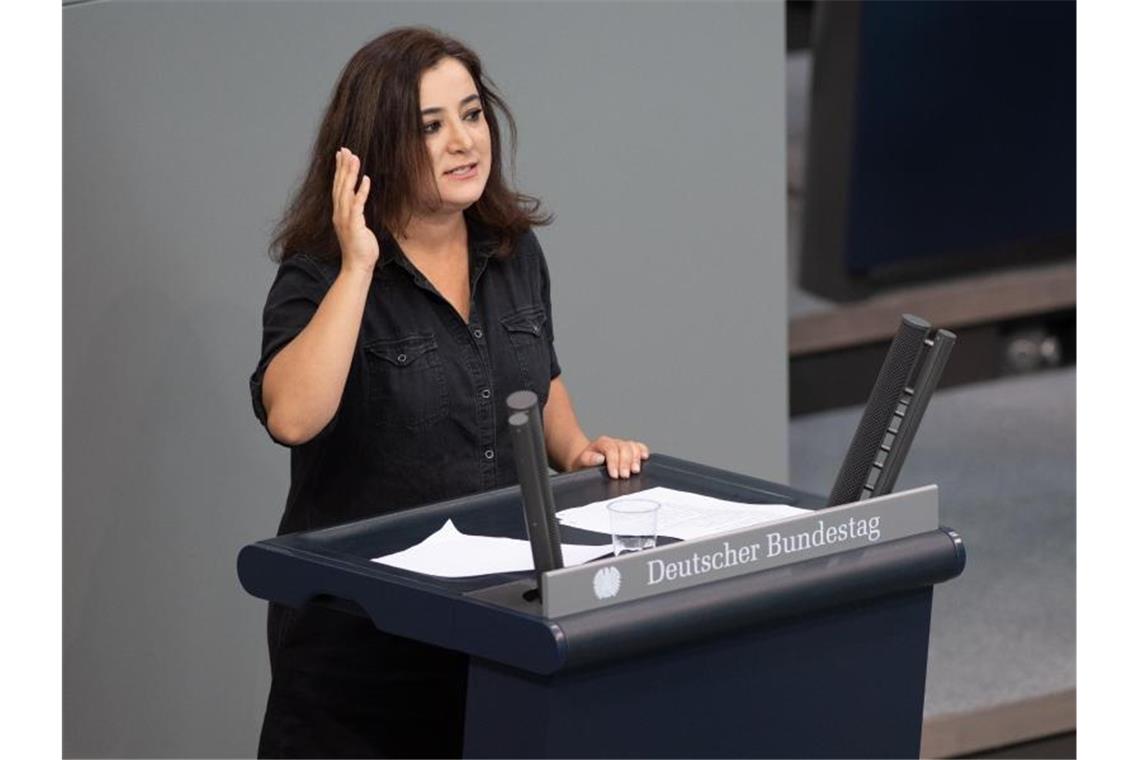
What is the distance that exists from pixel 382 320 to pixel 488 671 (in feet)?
2.34

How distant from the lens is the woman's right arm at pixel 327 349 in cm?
274

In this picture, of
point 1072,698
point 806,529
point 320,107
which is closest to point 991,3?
point 1072,698

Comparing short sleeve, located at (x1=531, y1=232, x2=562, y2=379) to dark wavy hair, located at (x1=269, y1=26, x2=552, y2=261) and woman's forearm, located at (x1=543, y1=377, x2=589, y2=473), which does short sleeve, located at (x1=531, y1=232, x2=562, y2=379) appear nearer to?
woman's forearm, located at (x1=543, y1=377, x2=589, y2=473)

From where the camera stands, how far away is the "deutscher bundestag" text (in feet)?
7.67

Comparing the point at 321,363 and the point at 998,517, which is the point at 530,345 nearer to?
the point at 321,363

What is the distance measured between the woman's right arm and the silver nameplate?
1.95 ft

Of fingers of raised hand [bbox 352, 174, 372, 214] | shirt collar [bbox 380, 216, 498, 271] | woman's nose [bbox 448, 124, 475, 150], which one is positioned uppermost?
woman's nose [bbox 448, 124, 475, 150]

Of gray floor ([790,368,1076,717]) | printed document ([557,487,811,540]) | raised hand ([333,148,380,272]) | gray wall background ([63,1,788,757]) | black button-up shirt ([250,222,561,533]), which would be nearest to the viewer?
printed document ([557,487,811,540])

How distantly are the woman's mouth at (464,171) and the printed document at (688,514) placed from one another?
1.61 feet

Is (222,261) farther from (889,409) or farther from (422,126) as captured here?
(889,409)

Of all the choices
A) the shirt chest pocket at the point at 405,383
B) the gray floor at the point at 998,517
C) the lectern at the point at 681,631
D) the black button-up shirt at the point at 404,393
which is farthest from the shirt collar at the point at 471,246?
the gray floor at the point at 998,517

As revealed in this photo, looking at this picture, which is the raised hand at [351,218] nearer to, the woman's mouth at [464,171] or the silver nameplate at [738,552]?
the woman's mouth at [464,171]

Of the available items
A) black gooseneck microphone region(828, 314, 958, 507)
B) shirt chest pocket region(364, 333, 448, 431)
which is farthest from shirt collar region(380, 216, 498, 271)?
black gooseneck microphone region(828, 314, 958, 507)

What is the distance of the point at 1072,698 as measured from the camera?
4.93 meters
